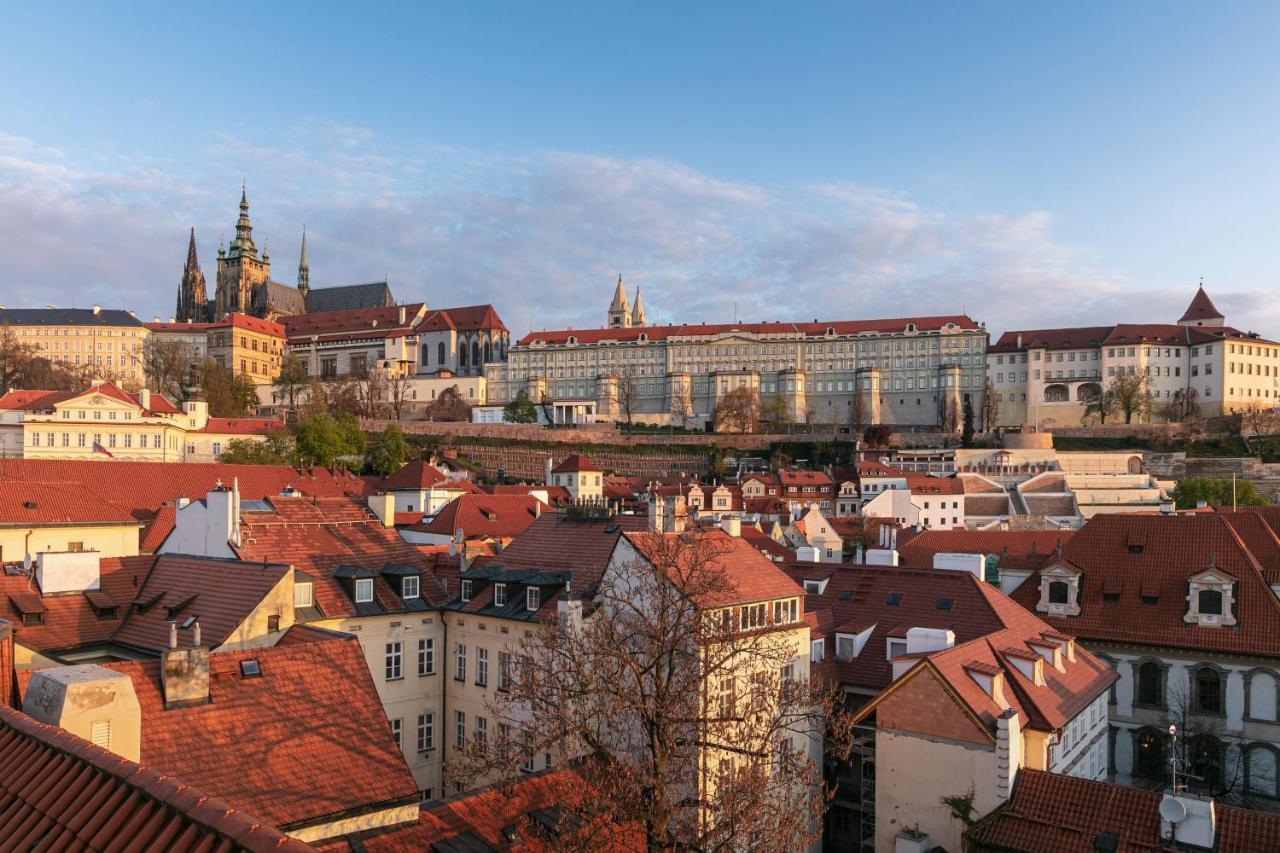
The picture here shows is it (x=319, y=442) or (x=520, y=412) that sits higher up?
(x=520, y=412)

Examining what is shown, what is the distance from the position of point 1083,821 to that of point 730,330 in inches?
5013

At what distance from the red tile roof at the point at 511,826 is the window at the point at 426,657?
10.9m

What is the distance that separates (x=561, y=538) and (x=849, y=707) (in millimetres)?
8290

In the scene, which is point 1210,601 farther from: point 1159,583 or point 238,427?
point 238,427

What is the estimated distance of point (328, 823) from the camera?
35.8 feet

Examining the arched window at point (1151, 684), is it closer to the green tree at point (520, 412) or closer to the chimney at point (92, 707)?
Answer: the chimney at point (92, 707)

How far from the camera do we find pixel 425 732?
870 inches

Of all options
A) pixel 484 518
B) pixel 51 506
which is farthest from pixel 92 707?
pixel 484 518

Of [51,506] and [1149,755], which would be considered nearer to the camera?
[1149,755]

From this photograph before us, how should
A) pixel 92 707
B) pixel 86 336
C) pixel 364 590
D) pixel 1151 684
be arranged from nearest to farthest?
pixel 92 707, pixel 364 590, pixel 1151 684, pixel 86 336

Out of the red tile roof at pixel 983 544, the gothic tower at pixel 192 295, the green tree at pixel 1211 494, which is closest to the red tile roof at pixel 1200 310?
the green tree at pixel 1211 494

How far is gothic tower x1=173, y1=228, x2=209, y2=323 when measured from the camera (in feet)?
520

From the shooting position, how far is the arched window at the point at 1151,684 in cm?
2400

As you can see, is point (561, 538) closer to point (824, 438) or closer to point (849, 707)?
point (849, 707)
